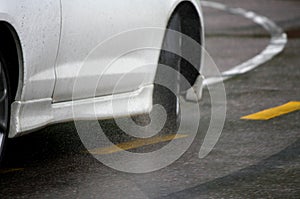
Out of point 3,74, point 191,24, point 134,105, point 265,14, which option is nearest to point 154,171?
point 134,105

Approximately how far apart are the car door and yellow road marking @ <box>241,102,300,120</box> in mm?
1444

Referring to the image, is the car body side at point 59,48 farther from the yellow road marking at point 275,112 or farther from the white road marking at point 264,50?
the white road marking at point 264,50

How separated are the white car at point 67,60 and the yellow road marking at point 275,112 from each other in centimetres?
125

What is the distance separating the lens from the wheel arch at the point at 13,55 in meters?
5.52

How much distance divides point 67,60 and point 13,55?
0.39m

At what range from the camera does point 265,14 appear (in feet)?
56.6

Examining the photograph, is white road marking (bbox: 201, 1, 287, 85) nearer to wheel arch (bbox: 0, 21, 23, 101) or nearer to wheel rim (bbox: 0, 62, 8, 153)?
wheel arch (bbox: 0, 21, 23, 101)

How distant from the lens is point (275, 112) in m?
8.13

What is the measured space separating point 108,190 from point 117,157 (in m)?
0.84

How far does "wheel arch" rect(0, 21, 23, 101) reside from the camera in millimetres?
5518

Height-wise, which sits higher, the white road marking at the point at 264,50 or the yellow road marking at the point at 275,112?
the yellow road marking at the point at 275,112

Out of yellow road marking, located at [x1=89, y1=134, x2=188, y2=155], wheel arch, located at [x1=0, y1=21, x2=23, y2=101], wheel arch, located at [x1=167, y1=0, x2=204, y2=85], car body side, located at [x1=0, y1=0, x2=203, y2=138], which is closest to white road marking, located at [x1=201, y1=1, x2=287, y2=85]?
wheel arch, located at [x1=167, y1=0, x2=204, y2=85]

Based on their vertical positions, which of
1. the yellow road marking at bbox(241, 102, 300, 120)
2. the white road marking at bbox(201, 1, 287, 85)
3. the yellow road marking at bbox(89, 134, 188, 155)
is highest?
the yellow road marking at bbox(89, 134, 188, 155)

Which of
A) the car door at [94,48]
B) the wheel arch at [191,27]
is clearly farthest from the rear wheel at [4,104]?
the wheel arch at [191,27]
